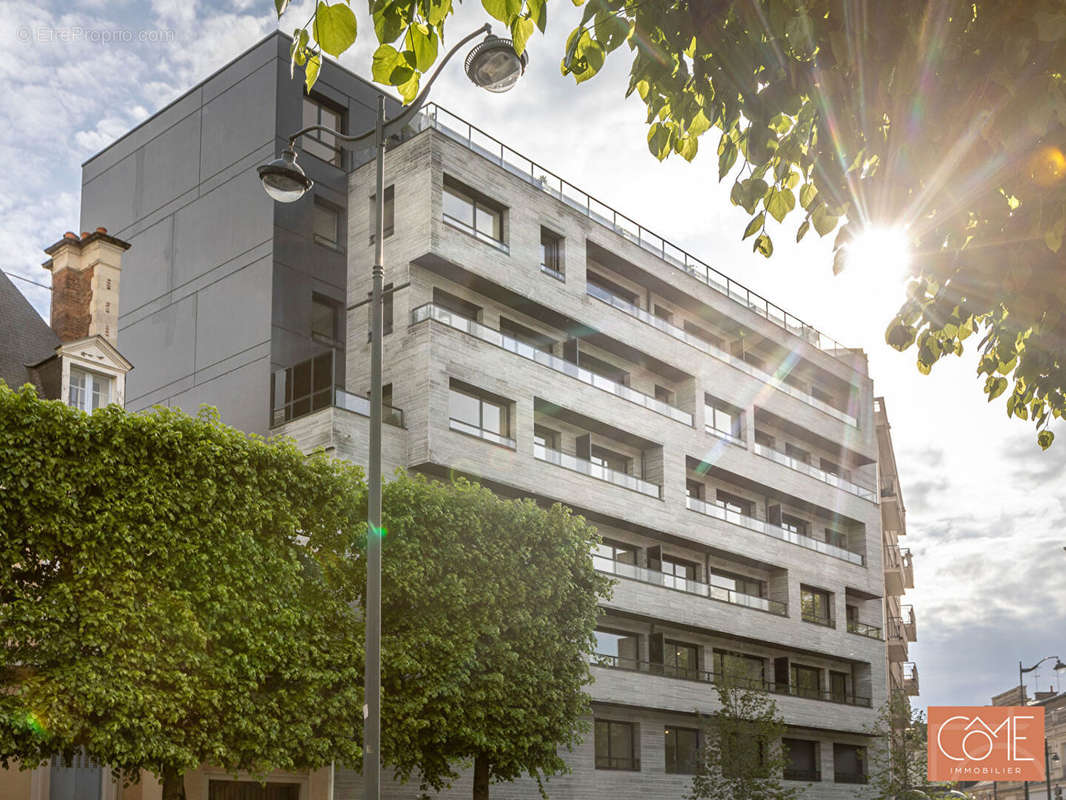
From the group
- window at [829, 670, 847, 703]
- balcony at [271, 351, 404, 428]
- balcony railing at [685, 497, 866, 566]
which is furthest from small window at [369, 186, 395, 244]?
window at [829, 670, 847, 703]

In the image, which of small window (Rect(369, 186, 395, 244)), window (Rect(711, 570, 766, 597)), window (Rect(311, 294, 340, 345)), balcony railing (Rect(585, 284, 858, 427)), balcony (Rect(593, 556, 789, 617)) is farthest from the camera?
window (Rect(711, 570, 766, 597))

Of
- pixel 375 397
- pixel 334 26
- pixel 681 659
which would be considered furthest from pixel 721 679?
pixel 334 26

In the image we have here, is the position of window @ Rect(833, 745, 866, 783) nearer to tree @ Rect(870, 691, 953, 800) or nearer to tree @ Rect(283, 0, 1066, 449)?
tree @ Rect(870, 691, 953, 800)

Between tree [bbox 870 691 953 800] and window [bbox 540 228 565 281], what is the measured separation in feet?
84.7

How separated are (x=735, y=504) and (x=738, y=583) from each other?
3.41 meters

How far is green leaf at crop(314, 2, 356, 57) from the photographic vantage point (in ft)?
18.7

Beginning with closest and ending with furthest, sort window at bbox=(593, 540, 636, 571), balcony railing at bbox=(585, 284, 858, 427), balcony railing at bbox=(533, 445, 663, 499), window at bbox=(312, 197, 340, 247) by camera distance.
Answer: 1. balcony railing at bbox=(533, 445, 663, 499)
2. window at bbox=(312, 197, 340, 247)
3. window at bbox=(593, 540, 636, 571)
4. balcony railing at bbox=(585, 284, 858, 427)

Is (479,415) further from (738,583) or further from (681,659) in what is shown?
(738,583)

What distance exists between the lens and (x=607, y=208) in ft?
165

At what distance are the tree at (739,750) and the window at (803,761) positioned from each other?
18.8 feet

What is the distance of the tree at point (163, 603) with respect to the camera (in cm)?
2252

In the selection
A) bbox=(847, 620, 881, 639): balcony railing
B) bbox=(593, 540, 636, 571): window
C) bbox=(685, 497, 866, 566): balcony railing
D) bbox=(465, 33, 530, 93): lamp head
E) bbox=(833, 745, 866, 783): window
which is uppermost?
bbox=(465, 33, 530, 93): lamp head

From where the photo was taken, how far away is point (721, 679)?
48906mm

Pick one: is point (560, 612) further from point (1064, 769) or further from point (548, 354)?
point (1064, 769)
